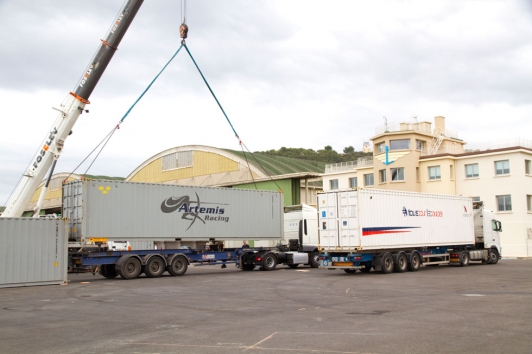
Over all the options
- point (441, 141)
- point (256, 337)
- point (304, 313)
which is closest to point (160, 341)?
point (256, 337)

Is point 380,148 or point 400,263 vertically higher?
point 380,148

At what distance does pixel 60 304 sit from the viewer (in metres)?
14.8

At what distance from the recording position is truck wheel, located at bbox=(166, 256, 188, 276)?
988 inches

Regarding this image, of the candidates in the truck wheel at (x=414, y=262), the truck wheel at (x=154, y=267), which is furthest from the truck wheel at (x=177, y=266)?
the truck wheel at (x=414, y=262)

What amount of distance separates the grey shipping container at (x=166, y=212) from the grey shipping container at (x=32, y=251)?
0.97 meters

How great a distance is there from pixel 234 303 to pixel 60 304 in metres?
4.83

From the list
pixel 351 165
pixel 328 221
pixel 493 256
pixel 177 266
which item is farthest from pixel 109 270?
pixel 351 165

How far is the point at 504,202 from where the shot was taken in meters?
46.1

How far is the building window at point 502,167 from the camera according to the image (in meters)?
46.3

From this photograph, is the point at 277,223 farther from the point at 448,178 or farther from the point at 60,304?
the point at 448,178

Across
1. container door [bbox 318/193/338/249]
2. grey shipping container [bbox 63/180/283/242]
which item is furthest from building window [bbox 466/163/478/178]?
container door [bbox 318/193/338/249]

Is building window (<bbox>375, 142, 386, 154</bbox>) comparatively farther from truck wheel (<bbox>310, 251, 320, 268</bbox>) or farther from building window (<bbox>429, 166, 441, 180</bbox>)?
truck wheel (<bbox>310, 251, 320, 268</bbox>)

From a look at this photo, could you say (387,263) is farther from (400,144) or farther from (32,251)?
(400,144)

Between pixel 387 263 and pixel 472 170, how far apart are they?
28.3m
